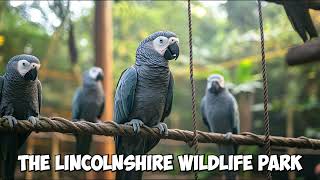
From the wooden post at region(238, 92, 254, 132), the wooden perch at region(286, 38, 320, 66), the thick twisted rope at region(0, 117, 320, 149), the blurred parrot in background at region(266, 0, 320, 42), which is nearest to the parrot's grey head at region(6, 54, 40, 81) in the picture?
the thick twisted rope at region(0, 117, 320, 149)

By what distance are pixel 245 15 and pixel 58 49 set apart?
2294 millimetres

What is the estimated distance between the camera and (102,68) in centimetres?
342

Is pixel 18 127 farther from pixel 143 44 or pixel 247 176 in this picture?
pixel 247 176

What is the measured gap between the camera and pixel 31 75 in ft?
5.40

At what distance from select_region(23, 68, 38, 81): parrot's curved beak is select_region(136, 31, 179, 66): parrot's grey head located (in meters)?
0.46

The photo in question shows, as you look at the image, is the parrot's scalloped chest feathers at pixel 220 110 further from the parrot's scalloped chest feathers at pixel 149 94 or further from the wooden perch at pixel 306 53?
the parrot's scalloped chest feathers at pixel 149 94

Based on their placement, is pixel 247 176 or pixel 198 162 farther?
pixel 247 176

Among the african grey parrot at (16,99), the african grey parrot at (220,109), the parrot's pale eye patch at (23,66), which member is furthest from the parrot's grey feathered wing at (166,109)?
the african grey parrot at (220,109)

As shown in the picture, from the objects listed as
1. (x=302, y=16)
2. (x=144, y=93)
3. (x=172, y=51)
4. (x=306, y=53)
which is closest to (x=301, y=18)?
(x=302, y=16)

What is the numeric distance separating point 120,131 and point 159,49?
0.41m

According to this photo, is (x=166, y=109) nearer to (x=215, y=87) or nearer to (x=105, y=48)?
(x=215, y=87)

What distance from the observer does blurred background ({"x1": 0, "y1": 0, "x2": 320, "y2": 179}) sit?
3660 mm

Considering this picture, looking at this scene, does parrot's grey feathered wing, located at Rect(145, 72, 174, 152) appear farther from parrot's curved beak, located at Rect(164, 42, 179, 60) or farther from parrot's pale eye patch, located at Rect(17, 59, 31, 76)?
parrot's pale eye patch, located at Rect(17, 59, 31, 76)

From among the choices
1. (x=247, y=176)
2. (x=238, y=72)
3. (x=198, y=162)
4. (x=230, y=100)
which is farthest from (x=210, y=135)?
(x=238, y=72)
